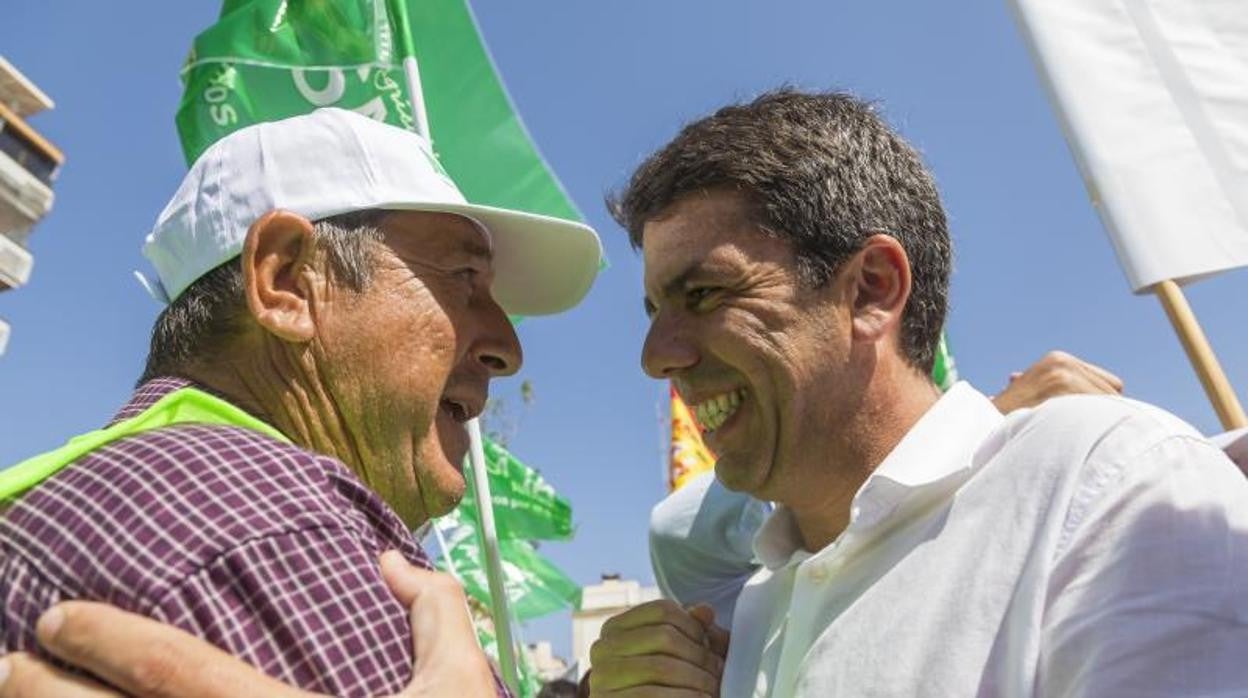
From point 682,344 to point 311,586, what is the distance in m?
1.50

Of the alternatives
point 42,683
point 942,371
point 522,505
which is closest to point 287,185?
point 42,683

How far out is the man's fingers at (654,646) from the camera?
2.04 metres

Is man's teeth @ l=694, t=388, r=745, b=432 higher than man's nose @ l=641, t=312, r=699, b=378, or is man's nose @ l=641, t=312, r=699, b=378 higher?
man's nose @ l=641, t=312, r=699, b=378

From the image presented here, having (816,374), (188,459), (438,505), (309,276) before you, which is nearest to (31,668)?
(188,459)

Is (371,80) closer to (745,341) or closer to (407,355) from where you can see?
(745,341)

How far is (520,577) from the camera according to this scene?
11469 millimetres

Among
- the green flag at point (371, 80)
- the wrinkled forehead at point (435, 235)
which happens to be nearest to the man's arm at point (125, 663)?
the wrinkled forehead at point (435, 235)

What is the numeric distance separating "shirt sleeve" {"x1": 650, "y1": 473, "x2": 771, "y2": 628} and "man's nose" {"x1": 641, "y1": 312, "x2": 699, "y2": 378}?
3.03ft

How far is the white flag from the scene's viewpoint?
221 centimetres

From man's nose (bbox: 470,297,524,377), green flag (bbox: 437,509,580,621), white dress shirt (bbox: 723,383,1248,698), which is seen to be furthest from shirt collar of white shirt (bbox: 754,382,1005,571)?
green flag (bbox: 437,509,580,621)

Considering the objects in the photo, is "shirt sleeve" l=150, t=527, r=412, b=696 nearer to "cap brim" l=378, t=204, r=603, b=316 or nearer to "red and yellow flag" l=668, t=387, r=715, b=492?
"cap brim" l=378, t=204, r=603, b=316

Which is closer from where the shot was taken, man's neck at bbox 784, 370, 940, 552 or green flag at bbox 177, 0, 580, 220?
man's neck at bbox 784, 370, 940, 552

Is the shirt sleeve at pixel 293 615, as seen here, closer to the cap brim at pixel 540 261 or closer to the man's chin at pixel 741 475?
the cap brim at pixel 540 261

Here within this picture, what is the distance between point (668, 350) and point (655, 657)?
695 millimetres
